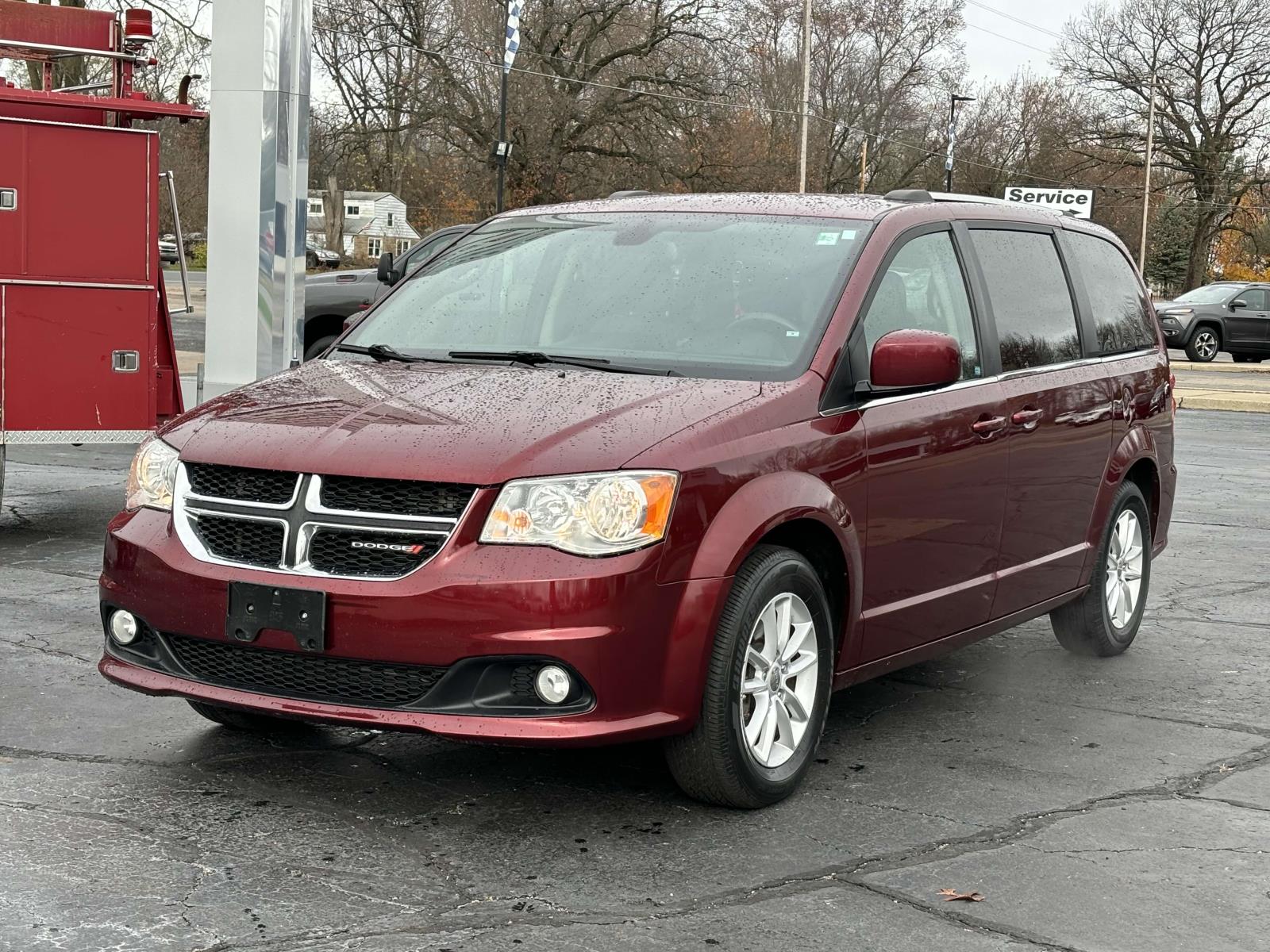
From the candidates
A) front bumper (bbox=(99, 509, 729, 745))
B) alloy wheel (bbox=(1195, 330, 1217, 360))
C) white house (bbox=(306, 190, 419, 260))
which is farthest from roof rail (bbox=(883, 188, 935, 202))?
white house (bbox=(306, 190, 419, 260))

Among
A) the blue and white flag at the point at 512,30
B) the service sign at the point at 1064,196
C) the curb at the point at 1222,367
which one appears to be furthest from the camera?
the blue and white flag at the point at 512,30

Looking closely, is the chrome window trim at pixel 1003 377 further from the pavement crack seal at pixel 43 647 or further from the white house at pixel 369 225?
the white house at pixel 369 225

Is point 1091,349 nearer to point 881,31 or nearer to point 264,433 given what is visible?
point 264,433

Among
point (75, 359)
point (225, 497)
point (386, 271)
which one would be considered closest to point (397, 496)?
point (225, 497)

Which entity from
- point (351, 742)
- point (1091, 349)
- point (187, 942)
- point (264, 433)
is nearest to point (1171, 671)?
point (1091, 349)

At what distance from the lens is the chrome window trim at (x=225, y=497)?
14.5ft

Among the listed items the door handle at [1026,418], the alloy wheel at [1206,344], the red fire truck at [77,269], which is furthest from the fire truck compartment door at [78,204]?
the alloy wheel at [1206,344]

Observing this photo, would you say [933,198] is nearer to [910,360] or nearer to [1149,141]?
[910,360]

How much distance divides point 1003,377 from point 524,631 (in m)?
2.40

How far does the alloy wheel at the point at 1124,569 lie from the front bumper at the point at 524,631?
3.07 meters

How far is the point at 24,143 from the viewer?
8.83 m

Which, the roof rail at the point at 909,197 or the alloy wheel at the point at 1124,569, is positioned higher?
the roof rail at the point at 909,197

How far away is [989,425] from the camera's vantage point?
5.70m

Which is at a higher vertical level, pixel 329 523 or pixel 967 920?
pixel 329 523
